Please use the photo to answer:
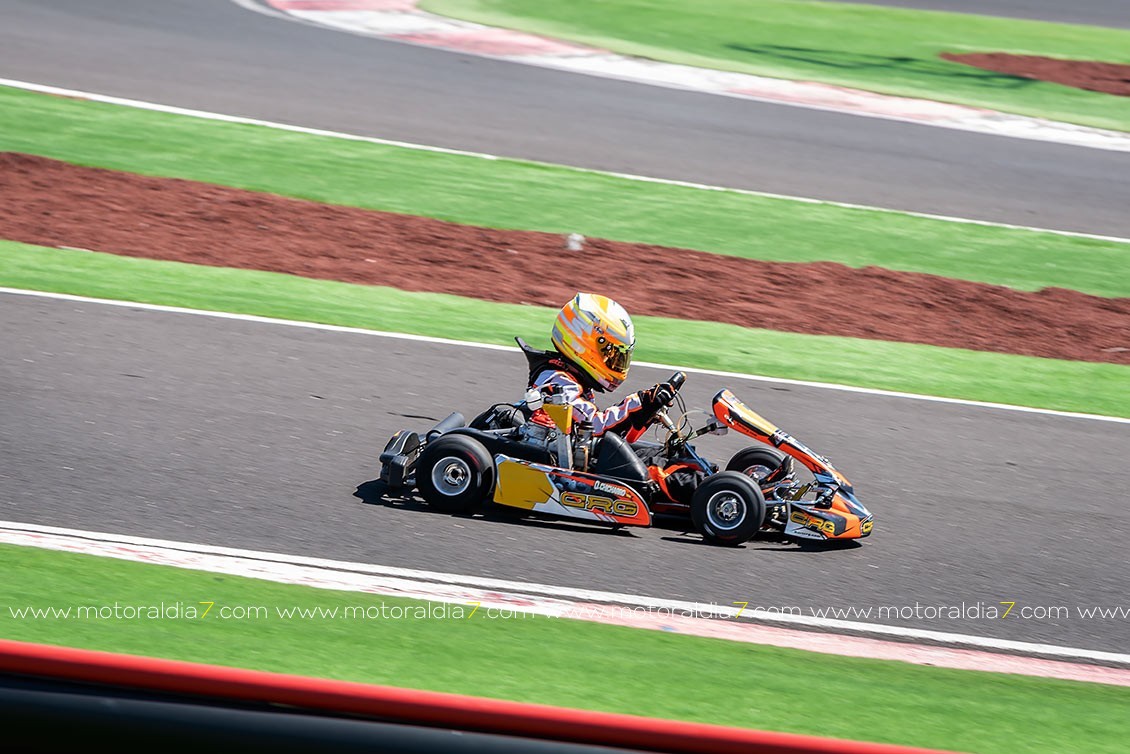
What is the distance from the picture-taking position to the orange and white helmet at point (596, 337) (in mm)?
7945

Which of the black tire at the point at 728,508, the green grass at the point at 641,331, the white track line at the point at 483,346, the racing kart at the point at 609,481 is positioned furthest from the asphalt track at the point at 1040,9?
the black tire at the point at 728,508

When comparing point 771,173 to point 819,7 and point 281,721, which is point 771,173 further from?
point 281,721

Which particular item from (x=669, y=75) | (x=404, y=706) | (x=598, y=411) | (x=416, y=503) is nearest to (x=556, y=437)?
(x=598, y=411)

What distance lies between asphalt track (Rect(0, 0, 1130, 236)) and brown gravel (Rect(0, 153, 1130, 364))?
277 centimetres

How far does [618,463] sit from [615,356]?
0.66 meters

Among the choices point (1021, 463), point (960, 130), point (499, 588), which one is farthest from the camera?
point (960, 130)

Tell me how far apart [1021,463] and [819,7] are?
20.0 metres

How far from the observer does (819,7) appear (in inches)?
1086

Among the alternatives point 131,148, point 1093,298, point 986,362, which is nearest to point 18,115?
point 131,148

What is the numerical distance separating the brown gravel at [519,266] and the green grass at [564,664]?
6.08m

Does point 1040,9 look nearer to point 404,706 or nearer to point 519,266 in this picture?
point 519,266

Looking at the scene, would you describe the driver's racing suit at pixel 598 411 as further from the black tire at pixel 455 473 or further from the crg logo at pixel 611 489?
the black tire at pixel 455 473

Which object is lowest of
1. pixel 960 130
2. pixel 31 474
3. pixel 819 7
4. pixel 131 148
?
pixel 31 474

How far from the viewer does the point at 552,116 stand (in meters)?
17.9
